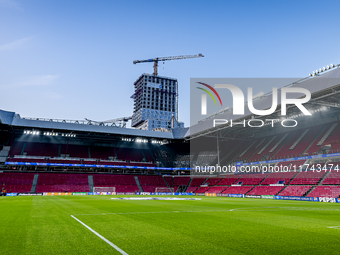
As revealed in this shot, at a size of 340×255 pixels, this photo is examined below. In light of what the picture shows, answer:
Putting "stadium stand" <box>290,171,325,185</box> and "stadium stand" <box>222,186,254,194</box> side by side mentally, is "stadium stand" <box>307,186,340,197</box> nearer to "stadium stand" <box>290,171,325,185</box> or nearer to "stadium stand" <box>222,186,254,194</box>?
"stadium stand" <box>290,171,325,185</box>

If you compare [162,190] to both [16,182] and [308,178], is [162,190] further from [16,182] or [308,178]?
[308,178]

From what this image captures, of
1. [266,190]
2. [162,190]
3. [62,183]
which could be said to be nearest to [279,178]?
[266,190]

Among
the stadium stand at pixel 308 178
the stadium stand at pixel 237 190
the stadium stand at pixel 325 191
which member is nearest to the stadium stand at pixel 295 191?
the stadium stand at pixel 325 191

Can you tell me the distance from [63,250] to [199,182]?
196ft

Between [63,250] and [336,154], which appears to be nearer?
[63,250]

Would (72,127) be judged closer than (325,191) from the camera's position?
No

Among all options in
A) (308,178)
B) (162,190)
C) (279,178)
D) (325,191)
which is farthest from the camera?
(162,190)

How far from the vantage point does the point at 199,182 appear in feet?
210

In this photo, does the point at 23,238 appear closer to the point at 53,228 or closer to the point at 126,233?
the point at 53,228

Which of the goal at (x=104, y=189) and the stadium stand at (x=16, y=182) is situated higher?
the stadium stand at (x=16, y=182)

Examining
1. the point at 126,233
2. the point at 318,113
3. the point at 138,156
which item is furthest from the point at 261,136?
the point at 126,233

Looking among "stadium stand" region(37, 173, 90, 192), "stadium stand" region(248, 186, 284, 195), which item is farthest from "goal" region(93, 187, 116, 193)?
"stadium stand" region(248, 186, 284, 195)

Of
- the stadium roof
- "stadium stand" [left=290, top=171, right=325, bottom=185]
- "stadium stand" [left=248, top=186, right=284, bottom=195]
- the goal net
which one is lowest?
the goal net

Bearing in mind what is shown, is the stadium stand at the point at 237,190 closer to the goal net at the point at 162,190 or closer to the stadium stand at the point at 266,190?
the stadium stand at the point at 266,190
